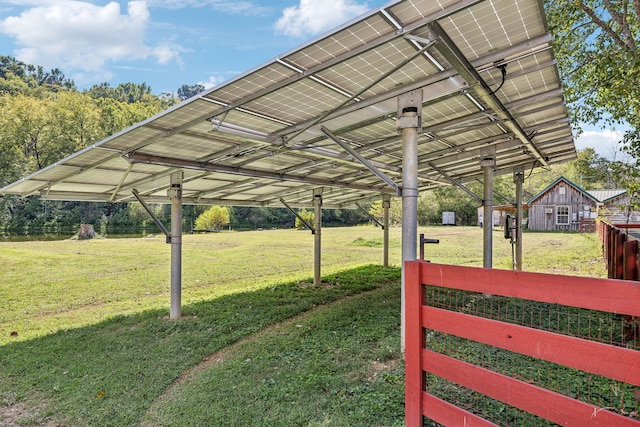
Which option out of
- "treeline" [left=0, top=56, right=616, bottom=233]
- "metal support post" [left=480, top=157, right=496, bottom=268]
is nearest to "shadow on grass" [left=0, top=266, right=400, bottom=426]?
"metal support post" [left=480, top=157, right=496, bottom=268]

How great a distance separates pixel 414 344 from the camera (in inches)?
107

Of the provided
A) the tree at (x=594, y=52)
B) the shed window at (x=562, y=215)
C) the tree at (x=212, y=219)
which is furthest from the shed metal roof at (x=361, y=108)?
the tree at (x=212, y=219)

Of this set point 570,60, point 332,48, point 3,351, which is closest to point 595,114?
point 570,60

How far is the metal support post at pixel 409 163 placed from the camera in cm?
432

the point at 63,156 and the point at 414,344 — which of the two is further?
the point at 63,156

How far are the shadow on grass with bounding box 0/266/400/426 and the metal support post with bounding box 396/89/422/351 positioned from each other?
10.2ft

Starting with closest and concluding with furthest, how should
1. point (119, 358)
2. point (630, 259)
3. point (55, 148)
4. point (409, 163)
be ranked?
point (409, 163) → point (630, 259) → point (119, 358) → point (55, 148)

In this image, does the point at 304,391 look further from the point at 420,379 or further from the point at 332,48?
the point at 332,48

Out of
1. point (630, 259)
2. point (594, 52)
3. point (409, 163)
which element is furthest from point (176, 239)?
point (594, 52)

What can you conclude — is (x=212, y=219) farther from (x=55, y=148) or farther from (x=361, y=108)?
(x=361, y=108)

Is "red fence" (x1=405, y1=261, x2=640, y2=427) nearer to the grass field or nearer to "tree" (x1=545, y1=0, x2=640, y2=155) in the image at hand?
the grass field

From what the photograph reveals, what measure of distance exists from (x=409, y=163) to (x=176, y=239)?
4.70m

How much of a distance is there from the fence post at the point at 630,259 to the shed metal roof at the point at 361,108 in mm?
2158

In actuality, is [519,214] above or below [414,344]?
above
